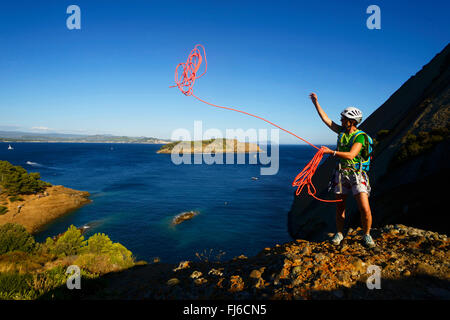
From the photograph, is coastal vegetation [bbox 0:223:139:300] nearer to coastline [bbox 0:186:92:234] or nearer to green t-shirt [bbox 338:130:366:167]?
green t-shirt [bbox 338:130:366:167]

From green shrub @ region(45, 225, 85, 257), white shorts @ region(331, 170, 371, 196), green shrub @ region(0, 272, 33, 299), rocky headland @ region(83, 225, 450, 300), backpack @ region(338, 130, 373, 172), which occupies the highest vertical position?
backpack @ region(338, 130, 373, 172)

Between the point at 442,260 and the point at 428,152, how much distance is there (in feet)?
39.6

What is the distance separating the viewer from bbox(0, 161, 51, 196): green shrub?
34.5 m

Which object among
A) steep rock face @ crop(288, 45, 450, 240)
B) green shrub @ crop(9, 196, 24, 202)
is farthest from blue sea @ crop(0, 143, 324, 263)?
green shrub @ crop(9, 196, 24, 202)

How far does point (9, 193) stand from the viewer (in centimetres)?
3462

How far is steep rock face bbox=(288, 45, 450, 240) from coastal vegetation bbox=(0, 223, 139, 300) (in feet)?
42.4

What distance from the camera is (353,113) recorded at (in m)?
4.32

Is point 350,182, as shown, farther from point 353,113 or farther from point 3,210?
point 3,210

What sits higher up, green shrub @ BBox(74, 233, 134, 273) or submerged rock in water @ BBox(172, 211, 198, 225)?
green shrub @ BBox(74, 233, 134, 273)

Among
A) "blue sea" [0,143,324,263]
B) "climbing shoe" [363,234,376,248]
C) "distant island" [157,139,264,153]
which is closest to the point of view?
"climbing shoe" [363,234,376,248]

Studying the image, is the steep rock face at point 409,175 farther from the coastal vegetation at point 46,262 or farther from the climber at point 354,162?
the coastal vegetation at point 46,262
